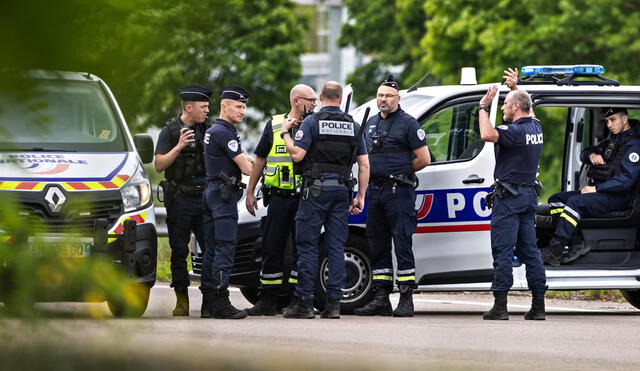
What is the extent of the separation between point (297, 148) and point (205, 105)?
2.49ft

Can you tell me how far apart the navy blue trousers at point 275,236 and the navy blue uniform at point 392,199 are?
0.61 meters

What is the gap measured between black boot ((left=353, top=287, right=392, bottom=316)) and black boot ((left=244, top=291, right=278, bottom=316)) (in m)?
0.62

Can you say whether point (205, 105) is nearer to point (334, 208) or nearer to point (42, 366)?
point (334, 208)

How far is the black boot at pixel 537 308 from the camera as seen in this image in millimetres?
9375

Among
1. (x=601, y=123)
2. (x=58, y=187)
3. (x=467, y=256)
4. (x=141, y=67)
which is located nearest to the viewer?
(x=141, y=67)

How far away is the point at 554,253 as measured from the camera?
10.1 m

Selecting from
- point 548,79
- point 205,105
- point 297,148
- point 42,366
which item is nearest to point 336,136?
point 297,148

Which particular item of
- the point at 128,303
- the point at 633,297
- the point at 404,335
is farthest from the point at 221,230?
the point at 128,303

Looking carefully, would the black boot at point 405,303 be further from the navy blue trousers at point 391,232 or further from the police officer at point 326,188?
the police officer at point 326,188

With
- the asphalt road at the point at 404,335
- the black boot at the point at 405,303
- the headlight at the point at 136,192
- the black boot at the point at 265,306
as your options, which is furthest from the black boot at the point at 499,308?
the headlight at the point at 136,192

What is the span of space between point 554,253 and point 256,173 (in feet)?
8.60

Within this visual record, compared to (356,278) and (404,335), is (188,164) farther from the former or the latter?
(404,335)

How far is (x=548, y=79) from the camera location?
10.7 m

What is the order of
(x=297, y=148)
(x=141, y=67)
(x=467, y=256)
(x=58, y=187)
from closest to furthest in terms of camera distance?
(x=141, y=67)
(x=58, y=187)
(x=297, y=148)
(x=467, y=256)
